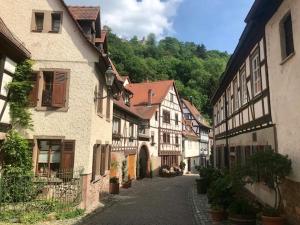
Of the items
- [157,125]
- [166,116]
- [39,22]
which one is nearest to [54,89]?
[39,22]

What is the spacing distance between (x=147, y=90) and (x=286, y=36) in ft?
93.4

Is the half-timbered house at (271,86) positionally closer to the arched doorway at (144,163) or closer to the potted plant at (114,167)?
the potted plant at (114,167)

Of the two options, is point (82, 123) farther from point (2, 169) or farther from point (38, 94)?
point (2, 169)

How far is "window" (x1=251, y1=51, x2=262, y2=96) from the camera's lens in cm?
1131

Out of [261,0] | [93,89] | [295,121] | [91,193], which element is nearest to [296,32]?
[261,0]

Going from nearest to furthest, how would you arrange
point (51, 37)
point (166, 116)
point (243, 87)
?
point (51, 37) → point (243, 87) → point (166, 116)

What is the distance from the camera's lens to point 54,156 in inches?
491

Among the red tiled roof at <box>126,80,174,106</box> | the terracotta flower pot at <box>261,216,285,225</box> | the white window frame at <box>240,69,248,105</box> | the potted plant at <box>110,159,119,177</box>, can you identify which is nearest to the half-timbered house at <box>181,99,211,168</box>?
the red tiled roof at <box>126,80,174,106</box>

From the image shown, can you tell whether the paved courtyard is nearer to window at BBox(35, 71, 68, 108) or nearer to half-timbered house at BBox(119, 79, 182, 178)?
window at BBox(35, 71, 68, 108)

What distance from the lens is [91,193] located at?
42.8ft

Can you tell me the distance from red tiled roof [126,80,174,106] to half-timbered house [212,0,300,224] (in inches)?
818

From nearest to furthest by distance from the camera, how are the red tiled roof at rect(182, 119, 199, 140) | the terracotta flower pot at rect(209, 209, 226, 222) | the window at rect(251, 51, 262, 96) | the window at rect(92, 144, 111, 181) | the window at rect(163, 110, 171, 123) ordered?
the terracotta flower pot at rect(209, 209, 226, 222) → the window at rect(251, 51, 262, 96) → the window at rect(92, 144, 111, 181) → the window at rect(163, 110, 171, 123) → the red tiled roof at rect(182, 119, 199, 140)

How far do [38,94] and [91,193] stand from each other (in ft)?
15.0

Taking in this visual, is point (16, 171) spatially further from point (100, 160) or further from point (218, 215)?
point (218, 215)
